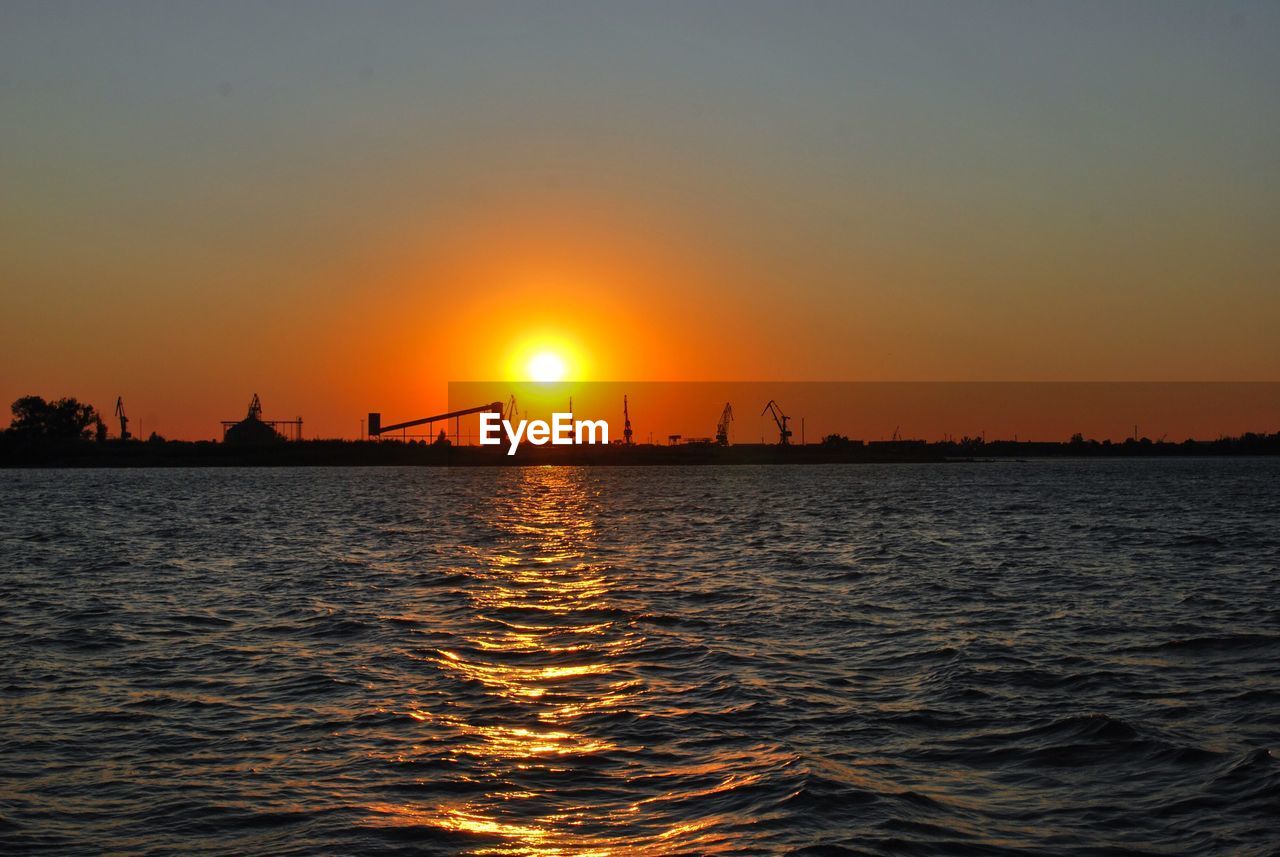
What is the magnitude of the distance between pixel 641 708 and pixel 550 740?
7.17 ft

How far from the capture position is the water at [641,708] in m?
12.0

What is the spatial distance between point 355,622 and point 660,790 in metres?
13.9

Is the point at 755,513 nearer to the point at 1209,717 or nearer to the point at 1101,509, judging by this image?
the point at 1101,509

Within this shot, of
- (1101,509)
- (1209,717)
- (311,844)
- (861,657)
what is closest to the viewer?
(311,844)

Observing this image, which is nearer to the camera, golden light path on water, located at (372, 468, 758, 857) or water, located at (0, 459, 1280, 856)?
golden light path on water, located at (372, 468, 758, 857)

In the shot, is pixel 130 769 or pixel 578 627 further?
pixel 578 627

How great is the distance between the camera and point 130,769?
13.9m

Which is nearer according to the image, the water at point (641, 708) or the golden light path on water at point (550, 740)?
the golden light path on water at point (550, 740)

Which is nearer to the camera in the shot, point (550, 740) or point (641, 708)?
point (550, 740)

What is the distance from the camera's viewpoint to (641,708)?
1712 centimetres

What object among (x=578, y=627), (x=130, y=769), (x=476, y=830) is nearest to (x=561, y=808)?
(x=476, y=830)

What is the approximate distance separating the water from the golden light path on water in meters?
0.06

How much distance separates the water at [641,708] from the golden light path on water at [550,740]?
58 millimetres

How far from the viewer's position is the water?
11984mm
